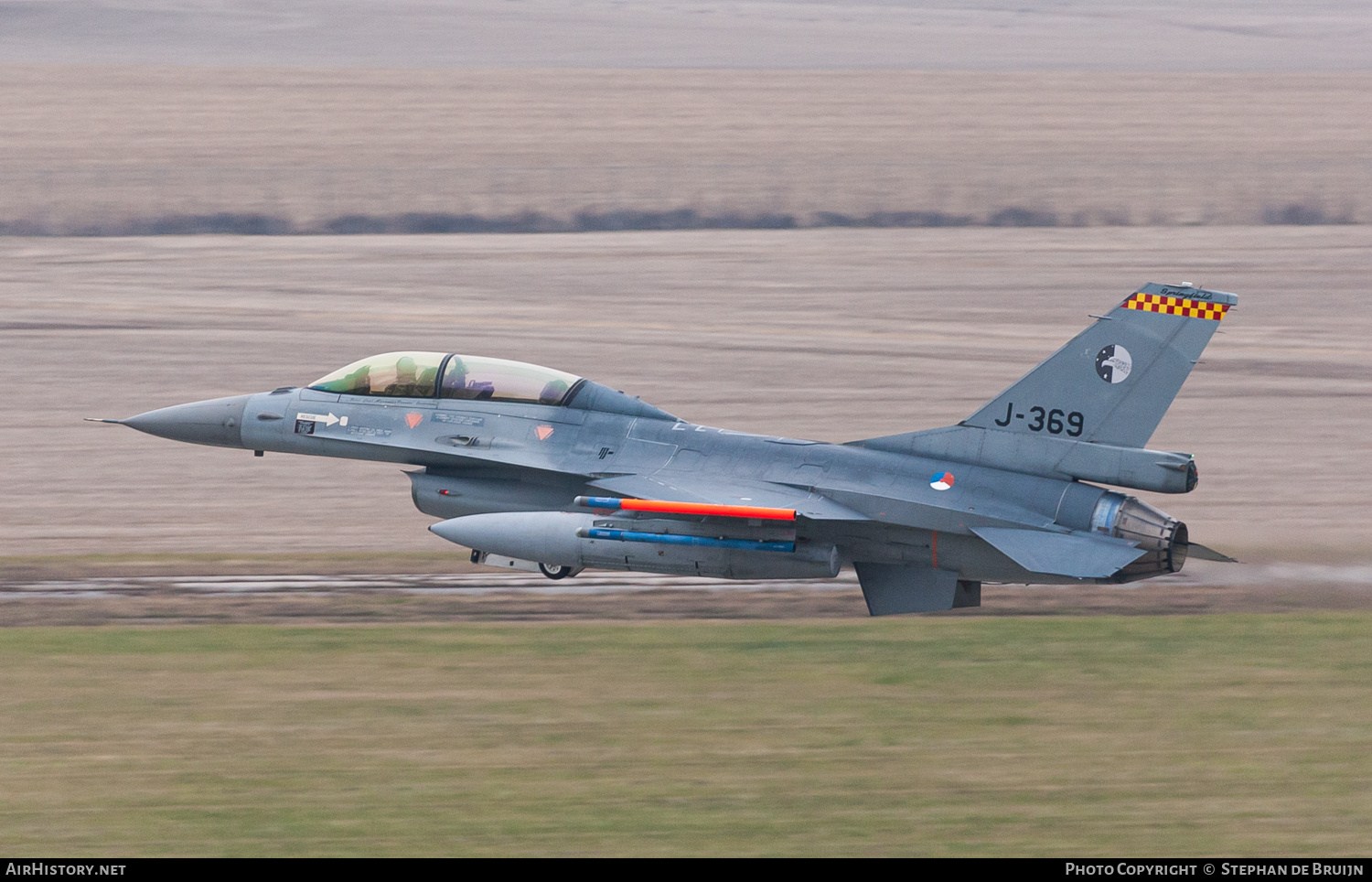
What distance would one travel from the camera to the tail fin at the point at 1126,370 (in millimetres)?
15180

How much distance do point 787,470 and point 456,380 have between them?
428 cm

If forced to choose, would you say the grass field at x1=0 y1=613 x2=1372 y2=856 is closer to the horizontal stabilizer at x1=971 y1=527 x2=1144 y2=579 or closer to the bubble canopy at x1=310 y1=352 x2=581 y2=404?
the horizontal stabilizer at x1=971 y1=527 x2=1144 y2=579

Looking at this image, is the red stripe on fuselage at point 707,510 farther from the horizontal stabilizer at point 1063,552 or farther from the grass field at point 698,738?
the horizontal stabilizer at point 1063,552

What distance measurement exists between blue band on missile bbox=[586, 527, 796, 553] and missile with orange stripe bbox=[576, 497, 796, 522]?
54cm

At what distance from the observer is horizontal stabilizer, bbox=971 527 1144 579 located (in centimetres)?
1502

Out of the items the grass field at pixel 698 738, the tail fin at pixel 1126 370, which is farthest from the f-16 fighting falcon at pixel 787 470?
the grass field at pixel 698 738

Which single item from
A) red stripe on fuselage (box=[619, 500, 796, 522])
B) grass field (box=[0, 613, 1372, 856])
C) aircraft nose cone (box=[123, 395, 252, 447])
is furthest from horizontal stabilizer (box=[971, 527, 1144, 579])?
aircraft nose cone (box=[123, 395, 252, 447])

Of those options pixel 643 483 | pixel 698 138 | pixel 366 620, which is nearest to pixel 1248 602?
pixel 643 483

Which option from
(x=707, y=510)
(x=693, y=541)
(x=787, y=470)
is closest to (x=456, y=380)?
(x=693, y=541)

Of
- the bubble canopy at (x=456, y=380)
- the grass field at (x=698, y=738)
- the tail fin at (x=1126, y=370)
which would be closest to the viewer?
the grass field at (x=698, y=738)

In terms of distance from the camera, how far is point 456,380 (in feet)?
57.7

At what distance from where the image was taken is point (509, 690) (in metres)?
14.2

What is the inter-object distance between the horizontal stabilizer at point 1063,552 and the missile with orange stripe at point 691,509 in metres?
2.21
